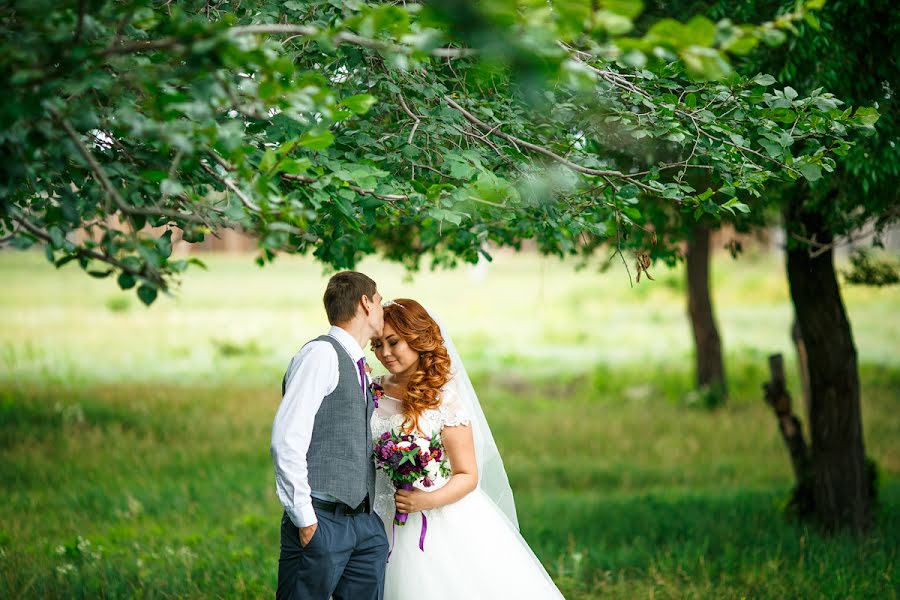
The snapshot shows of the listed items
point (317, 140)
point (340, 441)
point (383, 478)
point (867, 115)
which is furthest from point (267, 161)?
point (867, 115)

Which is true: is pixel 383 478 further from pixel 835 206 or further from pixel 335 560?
pixel 835 206

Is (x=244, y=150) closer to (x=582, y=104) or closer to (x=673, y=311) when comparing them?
(x=582, y=104)

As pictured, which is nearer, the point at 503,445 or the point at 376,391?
the point at 376,391

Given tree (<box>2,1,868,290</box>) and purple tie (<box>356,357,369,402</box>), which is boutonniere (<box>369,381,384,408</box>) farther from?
tree (<box>2,1,868,290</box>)

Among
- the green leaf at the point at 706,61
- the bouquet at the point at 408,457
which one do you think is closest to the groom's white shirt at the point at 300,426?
the bouquet at the point at 408,457

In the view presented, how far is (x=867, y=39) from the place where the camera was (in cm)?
592

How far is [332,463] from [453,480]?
760 millimetres

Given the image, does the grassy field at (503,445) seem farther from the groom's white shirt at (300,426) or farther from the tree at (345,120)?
the tree at (345,120)

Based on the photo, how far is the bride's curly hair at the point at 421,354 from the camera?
4.26 m

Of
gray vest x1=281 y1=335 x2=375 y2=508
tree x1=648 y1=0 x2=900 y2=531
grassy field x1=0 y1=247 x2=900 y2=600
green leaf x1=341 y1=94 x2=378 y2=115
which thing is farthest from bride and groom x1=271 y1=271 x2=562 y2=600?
tree x1=648 y1=0 x2=900 y2=531

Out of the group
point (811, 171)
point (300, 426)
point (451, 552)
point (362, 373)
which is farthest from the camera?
point (451, 552)

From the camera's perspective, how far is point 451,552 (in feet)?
14.0

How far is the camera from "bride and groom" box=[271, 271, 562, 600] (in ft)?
11.9

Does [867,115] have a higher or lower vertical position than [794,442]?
higher
